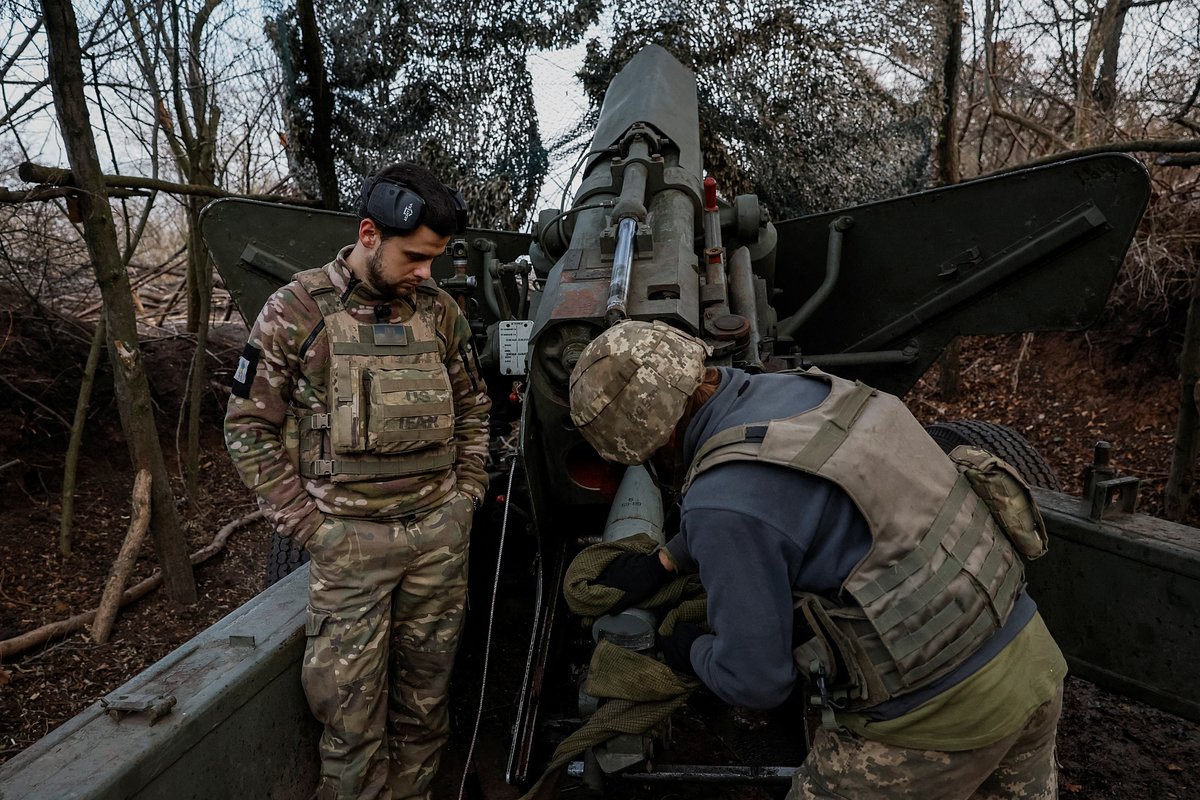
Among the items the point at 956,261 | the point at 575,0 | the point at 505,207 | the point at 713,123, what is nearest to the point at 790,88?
the point at 713,123

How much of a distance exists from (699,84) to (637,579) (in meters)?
6.21

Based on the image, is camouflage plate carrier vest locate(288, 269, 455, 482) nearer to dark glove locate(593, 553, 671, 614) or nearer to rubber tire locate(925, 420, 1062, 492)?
dark glove locate(593, 553, 671, 614)

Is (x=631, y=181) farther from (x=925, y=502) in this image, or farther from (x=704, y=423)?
(x=925, y=502)

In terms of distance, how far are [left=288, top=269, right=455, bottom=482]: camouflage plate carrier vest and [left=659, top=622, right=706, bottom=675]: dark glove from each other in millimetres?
854

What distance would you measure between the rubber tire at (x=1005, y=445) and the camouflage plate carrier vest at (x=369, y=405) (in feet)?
7.29

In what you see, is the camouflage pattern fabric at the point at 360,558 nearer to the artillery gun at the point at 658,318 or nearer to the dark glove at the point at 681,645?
the artillery gun at the point at 658,318

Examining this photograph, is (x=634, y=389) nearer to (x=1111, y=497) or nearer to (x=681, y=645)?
(x=681, y=645)

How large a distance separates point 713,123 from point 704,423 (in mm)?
6111

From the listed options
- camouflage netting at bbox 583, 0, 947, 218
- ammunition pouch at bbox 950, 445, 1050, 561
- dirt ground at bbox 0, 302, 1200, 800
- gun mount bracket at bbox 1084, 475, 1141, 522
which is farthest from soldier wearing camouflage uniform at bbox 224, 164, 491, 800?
camouflage netting at bbox 583, 0, 947, 218

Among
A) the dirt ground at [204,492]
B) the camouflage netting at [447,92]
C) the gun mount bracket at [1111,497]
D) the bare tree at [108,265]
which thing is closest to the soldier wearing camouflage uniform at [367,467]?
the dirt ground at [204,492]

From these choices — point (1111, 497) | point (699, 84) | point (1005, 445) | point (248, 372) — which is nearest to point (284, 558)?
point (248, 372)

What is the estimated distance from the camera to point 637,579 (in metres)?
2.02

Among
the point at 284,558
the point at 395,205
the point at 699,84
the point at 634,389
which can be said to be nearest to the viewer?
the point at 634,389

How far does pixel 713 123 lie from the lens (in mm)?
7332
